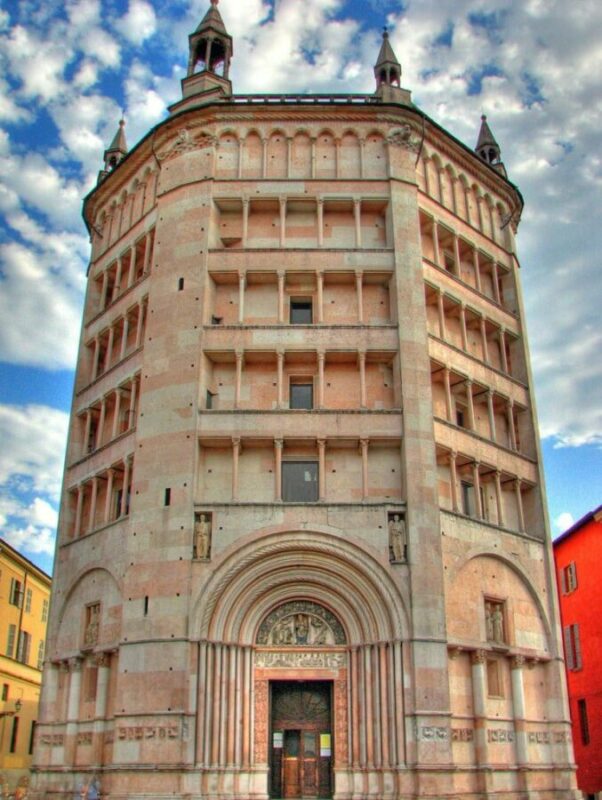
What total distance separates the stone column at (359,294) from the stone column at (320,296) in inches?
55.7

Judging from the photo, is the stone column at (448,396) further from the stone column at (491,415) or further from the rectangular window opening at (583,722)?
the rectangular window opening at (583,722)

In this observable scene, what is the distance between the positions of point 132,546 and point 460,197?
2191 centimetres

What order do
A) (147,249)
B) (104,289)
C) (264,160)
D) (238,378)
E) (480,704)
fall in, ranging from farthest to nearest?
(104,289) < (147,249) < (264,160) < (238,378) < (480,704)

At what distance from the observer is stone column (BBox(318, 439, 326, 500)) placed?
3091 centimetres

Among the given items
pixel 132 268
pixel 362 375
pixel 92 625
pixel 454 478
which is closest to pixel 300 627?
pixel 454 478

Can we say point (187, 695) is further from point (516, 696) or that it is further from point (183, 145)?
point (183, 145)

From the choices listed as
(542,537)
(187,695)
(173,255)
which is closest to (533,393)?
(542,537)

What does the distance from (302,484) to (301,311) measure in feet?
24.8

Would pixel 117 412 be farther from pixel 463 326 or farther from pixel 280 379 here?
pixel 463 326

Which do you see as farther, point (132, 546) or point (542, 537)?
point (542, 537)

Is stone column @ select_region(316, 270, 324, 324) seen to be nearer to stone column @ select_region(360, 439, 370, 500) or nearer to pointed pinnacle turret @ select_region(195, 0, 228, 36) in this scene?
stone column @ select_region(360, 439, 370, 500)

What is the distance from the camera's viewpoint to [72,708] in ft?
105

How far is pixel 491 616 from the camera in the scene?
106ft

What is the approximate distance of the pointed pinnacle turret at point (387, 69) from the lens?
3916 centimetres
